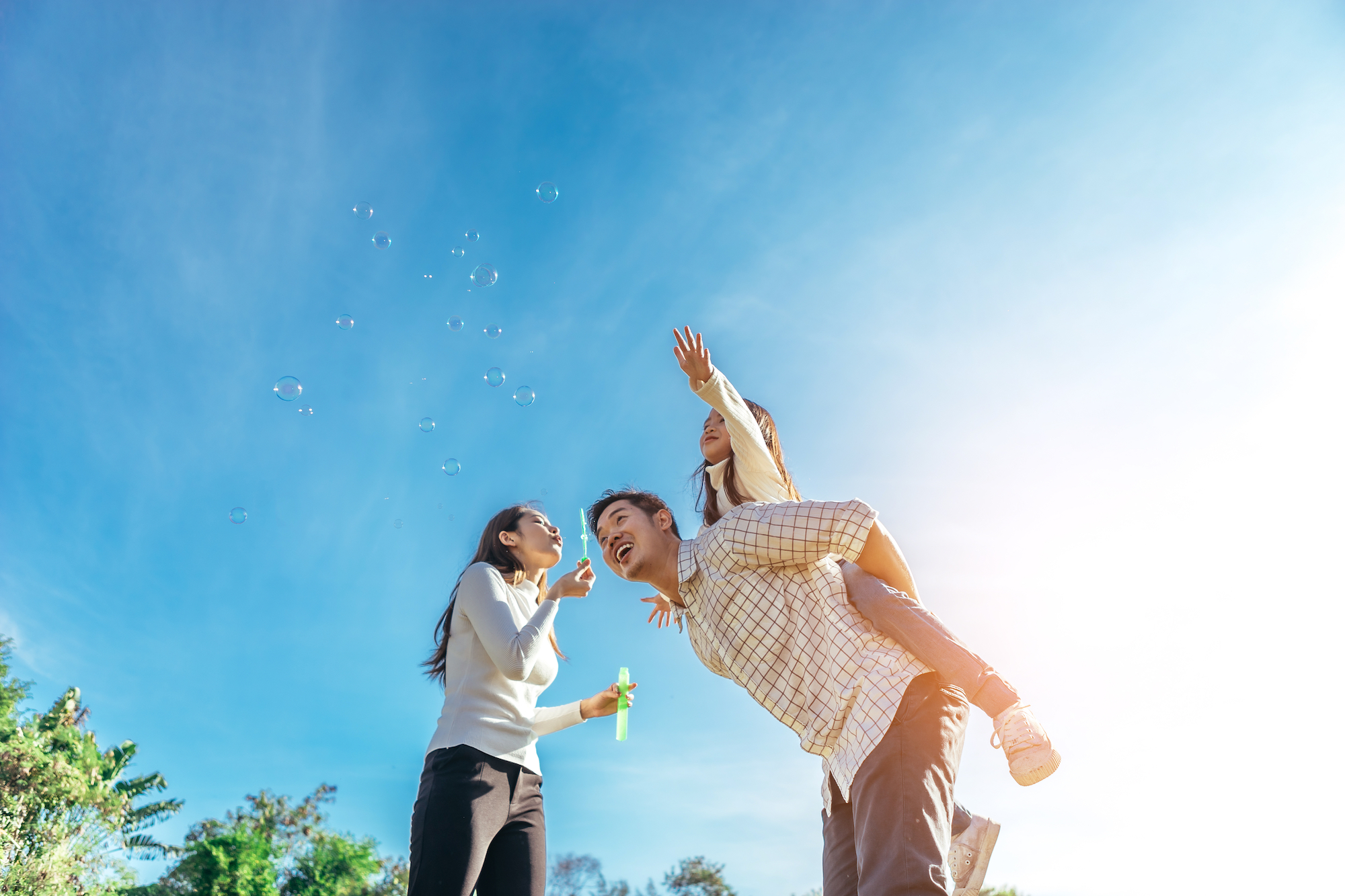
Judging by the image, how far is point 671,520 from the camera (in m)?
3.24

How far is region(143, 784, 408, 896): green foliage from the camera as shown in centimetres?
2500

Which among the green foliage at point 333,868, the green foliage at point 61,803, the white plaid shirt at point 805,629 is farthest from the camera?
the green foliage at point 333,868

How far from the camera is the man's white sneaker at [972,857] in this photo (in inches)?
102

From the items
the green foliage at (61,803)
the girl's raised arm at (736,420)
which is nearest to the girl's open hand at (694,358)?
the girl's raised arm at (736,420)

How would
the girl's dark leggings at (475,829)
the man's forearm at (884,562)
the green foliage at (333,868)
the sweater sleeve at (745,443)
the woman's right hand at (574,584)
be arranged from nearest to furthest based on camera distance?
the man's forearm at (884,562) < the girl's dark leggings at (475,829) < the sweater sleeve at (745,443) < the woman's right hand at (574,584) < the green foliage at (333,868)

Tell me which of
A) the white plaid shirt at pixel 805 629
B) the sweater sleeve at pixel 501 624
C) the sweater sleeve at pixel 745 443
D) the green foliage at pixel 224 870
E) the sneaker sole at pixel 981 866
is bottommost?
the sneaker sole at pixel 981 866

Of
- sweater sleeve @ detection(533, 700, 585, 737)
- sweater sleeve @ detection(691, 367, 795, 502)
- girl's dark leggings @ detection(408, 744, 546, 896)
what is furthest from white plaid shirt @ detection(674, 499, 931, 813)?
sweater sleeve @ detection(533, 700, 585, 737)

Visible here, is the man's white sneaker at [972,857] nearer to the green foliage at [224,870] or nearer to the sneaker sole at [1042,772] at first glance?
the sneaker sole at [1042,772]

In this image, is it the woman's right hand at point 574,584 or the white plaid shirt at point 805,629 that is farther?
the woman's right hand at point 574,584

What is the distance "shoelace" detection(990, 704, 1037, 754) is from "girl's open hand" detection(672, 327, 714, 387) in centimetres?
164

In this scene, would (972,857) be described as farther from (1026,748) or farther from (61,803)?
(61,803)

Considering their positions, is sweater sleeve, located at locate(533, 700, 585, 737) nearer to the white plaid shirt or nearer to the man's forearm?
the white plaid shirt

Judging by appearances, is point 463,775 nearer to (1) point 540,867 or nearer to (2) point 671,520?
(1) point 540,867

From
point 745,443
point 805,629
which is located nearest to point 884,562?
point 805,629
